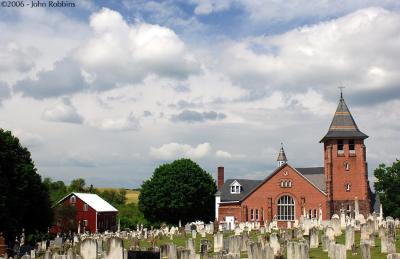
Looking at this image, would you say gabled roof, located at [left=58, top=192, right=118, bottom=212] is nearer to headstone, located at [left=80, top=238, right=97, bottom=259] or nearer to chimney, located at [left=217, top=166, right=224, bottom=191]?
chimney, located at [left=217, top=166, right=224, bottom=191]

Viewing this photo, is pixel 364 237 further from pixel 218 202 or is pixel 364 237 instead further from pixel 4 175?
pixel 218 202

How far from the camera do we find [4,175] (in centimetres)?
4719

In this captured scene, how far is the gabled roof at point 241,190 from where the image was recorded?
7258 centimetres

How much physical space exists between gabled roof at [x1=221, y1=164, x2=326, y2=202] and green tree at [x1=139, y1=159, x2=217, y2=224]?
11.6ft

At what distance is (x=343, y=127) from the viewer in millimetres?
67250

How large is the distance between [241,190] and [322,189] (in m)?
10.9

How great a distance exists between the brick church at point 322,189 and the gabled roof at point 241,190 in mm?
127

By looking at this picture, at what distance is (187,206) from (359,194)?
21.8 metres

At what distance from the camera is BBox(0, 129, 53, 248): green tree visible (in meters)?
45.2

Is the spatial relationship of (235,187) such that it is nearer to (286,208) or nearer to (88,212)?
(286,208)

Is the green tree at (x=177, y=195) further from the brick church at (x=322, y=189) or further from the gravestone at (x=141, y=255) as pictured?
the gravestone at (x=141, y=255)

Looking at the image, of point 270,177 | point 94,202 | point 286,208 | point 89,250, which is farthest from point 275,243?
point 94,202

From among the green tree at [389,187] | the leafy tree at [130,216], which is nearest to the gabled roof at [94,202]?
the leafy tree at [130,216]

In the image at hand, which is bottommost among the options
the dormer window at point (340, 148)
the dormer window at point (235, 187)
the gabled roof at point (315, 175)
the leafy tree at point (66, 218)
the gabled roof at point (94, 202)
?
the leafy tree at point (66, 218)
